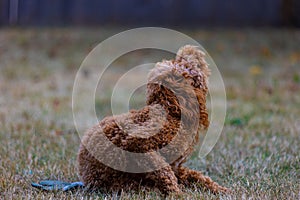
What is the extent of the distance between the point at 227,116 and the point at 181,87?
8.49 ft

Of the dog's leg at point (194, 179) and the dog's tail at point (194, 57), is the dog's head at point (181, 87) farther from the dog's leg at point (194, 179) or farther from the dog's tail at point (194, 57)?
the dog's leg at point (194, 179)

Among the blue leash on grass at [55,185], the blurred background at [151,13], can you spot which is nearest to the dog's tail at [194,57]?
the blue leash on grass at [55,185]

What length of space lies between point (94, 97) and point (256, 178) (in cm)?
342

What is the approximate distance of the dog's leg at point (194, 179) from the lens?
8.66 feet

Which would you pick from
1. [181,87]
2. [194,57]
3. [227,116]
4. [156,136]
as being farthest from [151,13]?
[156,136]

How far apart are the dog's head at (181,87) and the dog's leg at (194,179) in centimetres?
29

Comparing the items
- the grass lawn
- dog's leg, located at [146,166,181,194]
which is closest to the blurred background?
the grass lawn

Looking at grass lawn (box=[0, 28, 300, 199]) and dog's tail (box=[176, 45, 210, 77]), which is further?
grass lawn (box=[0, 28, 300, 199])

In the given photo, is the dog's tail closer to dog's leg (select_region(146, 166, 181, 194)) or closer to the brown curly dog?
the brown curly dog

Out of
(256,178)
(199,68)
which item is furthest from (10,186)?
(256,178)

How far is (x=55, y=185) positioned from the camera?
2.64 m

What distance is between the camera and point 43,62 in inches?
343

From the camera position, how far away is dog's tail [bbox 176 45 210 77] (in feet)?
8.55

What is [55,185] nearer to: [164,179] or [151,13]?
[164,179]
